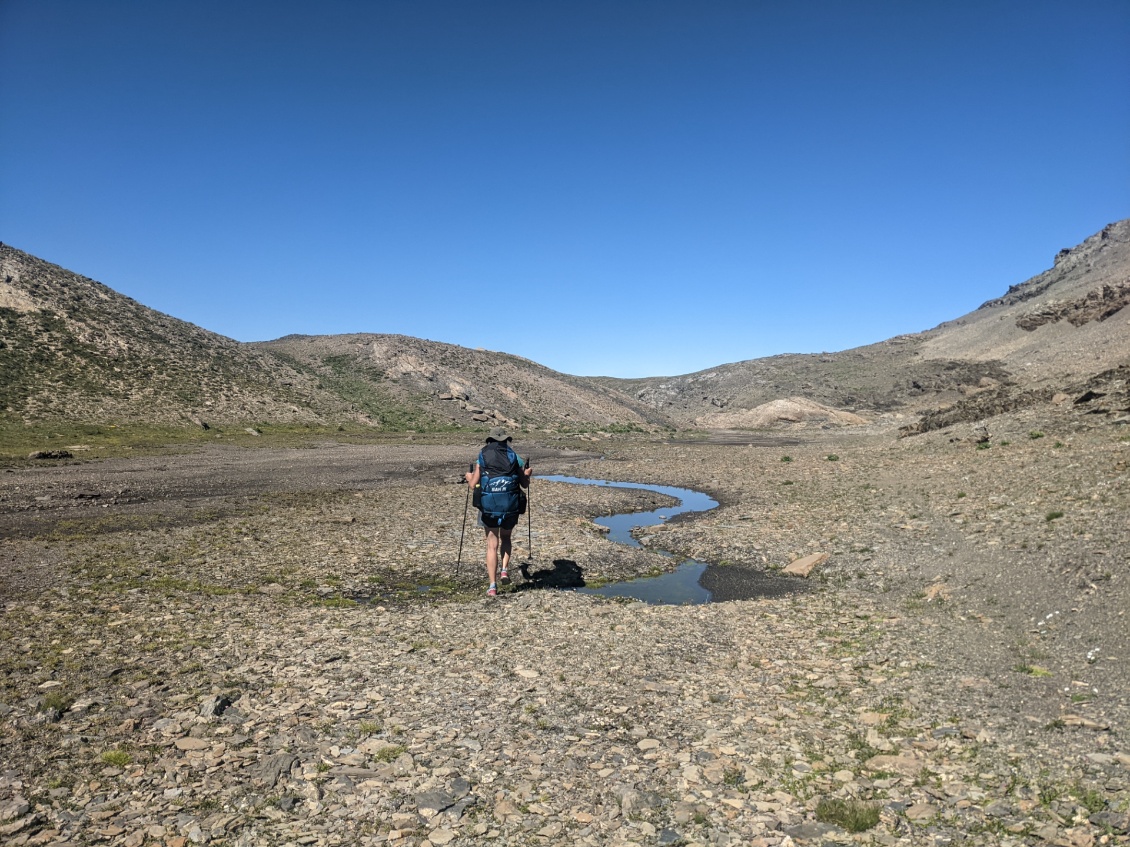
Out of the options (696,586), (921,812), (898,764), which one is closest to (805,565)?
(696,586)

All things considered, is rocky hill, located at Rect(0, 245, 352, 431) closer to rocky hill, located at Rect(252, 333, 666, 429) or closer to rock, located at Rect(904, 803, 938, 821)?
rocky hill, located at Rect(252, 333, 666, 429)

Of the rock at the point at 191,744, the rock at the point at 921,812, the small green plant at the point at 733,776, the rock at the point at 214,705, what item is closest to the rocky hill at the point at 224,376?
the rock at the point at 214,705

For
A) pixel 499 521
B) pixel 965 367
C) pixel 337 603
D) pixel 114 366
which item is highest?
pixel 965 367

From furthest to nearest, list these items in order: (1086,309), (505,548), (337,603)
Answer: (1086,309) → (505,548) → (337,603)

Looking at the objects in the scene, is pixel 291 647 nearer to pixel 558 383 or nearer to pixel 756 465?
pixel 756 465

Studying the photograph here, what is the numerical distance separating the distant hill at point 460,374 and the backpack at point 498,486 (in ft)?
107

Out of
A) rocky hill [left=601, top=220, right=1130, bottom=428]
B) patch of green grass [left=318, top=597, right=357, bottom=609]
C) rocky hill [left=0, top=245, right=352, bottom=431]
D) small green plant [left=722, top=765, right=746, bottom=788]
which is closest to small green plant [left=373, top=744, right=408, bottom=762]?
small green plant [left=722, top=765, right=746, bottom=788]

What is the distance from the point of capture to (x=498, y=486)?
13.9 m

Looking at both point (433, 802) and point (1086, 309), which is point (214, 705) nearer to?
point (433, 802)

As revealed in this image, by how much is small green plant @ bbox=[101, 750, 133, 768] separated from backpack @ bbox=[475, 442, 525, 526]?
25.1 ft

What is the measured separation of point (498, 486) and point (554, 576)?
371cm

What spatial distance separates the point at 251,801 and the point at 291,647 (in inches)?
169

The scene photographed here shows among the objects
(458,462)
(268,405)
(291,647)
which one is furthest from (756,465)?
(268,405)

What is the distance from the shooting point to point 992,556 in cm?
1438
